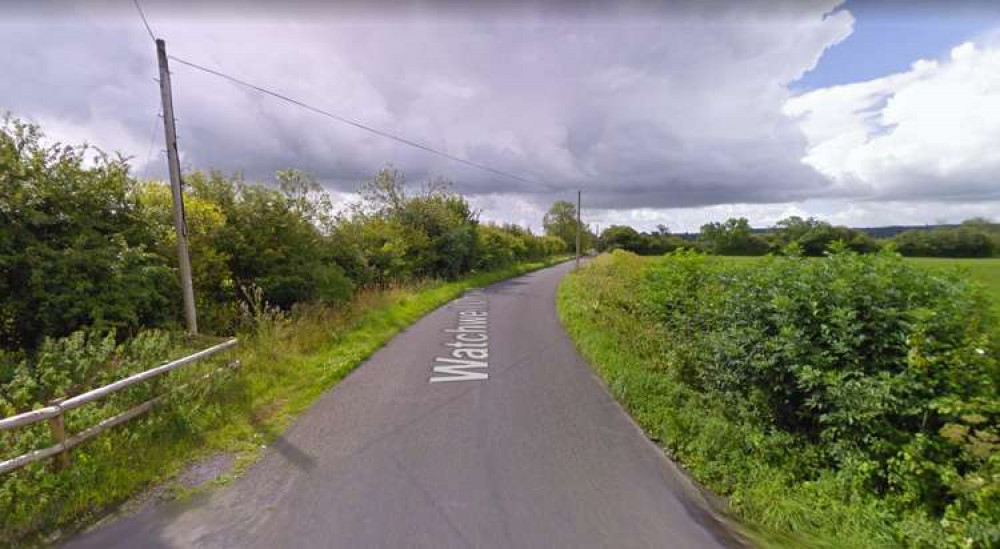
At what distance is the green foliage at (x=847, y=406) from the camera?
2.40m

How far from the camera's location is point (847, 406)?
287 cm

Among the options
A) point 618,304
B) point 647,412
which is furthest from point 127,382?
point 618,304

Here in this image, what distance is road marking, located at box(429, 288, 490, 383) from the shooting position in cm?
612

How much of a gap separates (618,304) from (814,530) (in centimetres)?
725

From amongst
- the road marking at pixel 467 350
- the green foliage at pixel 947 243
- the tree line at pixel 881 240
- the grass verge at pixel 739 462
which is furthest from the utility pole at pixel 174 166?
the green foliage at pixel 947 243

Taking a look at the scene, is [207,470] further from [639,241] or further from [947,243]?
[639,241]

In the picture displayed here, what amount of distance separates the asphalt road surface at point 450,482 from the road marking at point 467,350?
0.33 metres

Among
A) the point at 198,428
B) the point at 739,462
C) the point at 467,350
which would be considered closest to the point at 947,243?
the point at 739,462

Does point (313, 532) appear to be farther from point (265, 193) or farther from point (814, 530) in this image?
point (265, 193)

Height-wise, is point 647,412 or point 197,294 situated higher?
point 197,294

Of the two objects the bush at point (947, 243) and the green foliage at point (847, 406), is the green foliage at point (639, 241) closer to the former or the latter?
the bush at point (947, 243)

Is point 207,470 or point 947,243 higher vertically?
point 947,243

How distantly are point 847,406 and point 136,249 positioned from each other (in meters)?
9.40

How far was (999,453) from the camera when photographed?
2.22 meters
